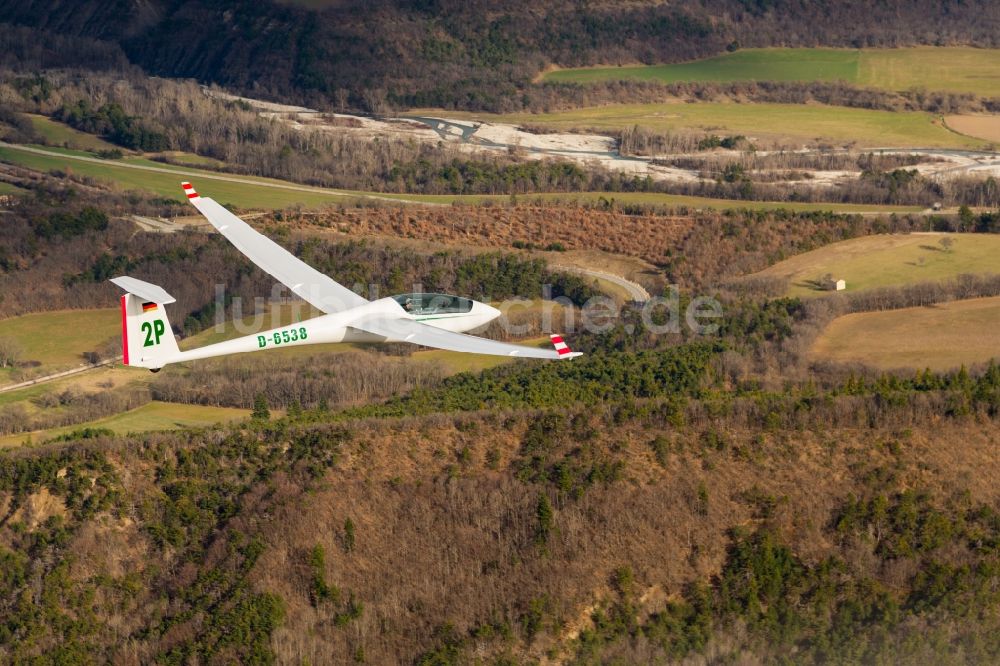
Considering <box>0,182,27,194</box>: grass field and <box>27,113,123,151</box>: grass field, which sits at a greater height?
<box>27,113,123,151</box>: grass field

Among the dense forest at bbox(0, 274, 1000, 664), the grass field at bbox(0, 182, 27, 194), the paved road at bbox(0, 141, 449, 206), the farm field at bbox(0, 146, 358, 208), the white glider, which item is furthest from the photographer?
the paved road at bbox(0, 141, 449, 206)

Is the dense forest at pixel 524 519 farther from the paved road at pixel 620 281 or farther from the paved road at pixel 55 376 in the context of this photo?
the paved road at pixel 620 281

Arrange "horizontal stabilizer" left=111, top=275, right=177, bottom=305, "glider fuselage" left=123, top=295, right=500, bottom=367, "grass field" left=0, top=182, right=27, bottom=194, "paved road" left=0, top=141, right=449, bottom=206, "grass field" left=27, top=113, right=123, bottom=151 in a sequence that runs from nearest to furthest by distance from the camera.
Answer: "horizontal stabilizer" left=111, top=275, right=177, bottom=305 → "glider fuselage" left=123, top=295, right=500, bottom=367 → "grass field" left=0, top=182, right=27, bottom=194 → "paved road" left=0, top=141, right=449, bottom=206 → "grass field" left=27, top=113, right=123, bottom=151

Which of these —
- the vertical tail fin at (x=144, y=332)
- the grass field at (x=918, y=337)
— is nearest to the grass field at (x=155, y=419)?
the vertical tail fin at (x=144, y=332)

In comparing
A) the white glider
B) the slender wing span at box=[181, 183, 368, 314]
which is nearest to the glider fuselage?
the white glider

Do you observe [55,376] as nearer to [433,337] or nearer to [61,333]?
[61,333]

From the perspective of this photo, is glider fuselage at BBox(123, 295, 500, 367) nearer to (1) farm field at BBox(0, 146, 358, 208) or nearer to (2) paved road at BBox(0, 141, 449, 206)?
(1) farm field at BBox(0, 146, 358, 208)
